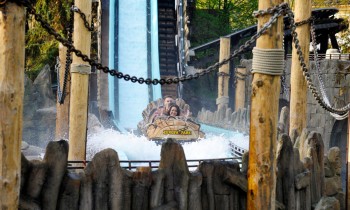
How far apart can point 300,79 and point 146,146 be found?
14.7 feet

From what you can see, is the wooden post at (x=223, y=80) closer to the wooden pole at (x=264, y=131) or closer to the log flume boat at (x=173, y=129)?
the log flume boat at (x=173, y=129)

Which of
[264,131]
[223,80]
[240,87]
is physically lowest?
[264,131]

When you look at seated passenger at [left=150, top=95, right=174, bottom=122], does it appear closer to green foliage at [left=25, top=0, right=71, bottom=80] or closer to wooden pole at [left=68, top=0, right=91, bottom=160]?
wooden pole at [left=68, top=0, right=91, bottom=160]

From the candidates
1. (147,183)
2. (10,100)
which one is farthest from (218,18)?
(10,100)

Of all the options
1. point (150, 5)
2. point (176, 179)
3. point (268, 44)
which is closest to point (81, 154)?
point (176, 179)

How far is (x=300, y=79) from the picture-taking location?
25.4ft

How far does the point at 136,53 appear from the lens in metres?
19.7

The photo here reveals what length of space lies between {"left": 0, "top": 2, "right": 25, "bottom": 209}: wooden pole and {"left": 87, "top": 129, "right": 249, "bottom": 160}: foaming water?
6893 millimetres

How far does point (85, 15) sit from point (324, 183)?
304 centimetres

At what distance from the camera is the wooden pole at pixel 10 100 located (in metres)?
3.79

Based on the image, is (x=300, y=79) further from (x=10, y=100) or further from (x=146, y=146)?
(x=10, y=100)

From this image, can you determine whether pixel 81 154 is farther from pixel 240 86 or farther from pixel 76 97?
pixel 240 86

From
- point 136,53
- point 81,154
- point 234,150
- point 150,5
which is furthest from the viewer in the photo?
point 150,5

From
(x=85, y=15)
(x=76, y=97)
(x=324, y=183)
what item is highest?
(x=85, y=15)
